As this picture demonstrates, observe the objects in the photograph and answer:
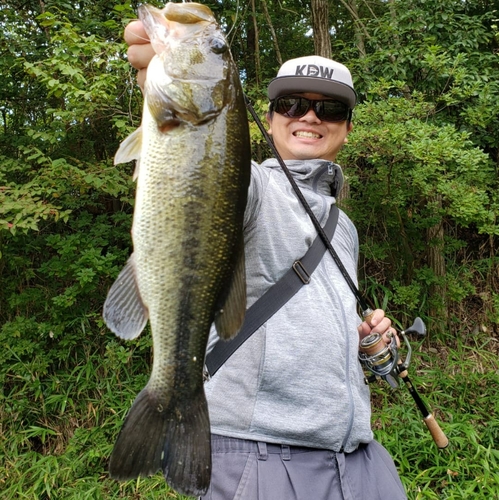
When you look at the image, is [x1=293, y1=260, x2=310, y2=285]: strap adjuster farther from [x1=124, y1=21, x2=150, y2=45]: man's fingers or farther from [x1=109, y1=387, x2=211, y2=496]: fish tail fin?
[x1=124, y1=21, x2=150, y2=45]: man's fingers

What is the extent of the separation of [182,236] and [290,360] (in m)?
0.64

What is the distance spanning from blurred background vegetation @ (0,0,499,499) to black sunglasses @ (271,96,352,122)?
2.32 meters

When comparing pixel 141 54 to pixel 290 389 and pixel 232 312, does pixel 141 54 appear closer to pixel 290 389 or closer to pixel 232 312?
pixel 232 312

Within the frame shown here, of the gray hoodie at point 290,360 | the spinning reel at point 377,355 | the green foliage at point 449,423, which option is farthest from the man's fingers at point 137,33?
the green foliage at point 449,423

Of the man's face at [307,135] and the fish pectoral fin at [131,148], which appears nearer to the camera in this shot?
the fish pectoral fin at [131,148]

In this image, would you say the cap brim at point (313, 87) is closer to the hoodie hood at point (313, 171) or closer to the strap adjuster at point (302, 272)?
the hoodie hood at point (313, 171)

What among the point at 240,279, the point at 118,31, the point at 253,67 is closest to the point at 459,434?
the point at 240,279

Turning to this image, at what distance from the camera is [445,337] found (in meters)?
5.80

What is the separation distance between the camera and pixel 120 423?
453 cm

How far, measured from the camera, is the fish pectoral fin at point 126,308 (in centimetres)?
146

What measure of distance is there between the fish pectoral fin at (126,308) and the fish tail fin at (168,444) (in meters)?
0.21

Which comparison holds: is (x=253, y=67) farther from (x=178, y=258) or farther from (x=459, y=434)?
(x=178, y=258)

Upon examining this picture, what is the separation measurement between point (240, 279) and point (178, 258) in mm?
209

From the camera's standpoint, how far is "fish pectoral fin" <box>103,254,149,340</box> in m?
1.46
